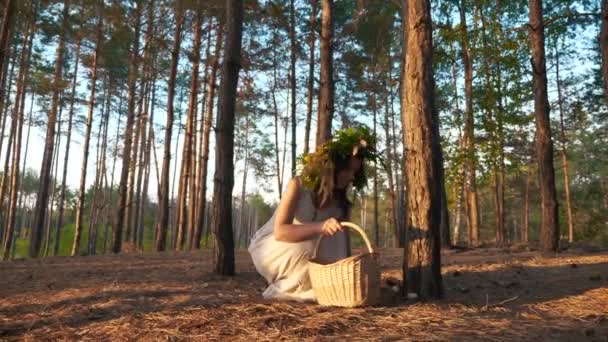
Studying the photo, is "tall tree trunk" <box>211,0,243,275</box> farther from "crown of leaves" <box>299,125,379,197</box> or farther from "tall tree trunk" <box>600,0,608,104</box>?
"tall tree trunk" <box>600,0,608,104</box>

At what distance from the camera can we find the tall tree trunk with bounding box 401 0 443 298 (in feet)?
12.1

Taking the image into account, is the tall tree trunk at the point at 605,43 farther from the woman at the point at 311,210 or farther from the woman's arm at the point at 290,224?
the woman's arm at the point at 290,224

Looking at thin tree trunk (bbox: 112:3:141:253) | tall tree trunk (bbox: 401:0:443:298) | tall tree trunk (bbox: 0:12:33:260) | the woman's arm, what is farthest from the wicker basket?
tall tree trunk (bbox: 0:12:33:260)

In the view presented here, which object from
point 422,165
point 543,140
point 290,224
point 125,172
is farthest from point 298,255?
point 125,172

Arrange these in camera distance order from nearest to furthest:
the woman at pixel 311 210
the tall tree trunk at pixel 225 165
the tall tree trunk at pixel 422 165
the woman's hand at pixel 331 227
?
the woman's hand at pixel 331 227 < the woman at pixel 311 210 < the tall tree trunk at pixel 422 165 < the tall tree trunk at pixel 225 165

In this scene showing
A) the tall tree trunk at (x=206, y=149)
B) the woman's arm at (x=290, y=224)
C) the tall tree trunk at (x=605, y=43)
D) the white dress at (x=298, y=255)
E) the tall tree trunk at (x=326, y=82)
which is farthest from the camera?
the tall tree trunk at (x=206, y=149)

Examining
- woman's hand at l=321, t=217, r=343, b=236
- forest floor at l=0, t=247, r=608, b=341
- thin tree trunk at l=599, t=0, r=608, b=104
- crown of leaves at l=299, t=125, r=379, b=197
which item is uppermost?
thin tree trunk at l=599, t=0, r=608, b=104

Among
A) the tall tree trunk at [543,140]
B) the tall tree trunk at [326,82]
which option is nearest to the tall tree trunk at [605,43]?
the tall tree trunk at [543,140]

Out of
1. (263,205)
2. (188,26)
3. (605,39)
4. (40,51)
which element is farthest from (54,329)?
(263,205)

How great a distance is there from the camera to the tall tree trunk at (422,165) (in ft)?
12.1

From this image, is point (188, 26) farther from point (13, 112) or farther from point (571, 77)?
point (571, 77)

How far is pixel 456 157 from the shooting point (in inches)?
383

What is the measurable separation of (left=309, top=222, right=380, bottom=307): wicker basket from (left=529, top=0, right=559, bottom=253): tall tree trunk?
5.93m

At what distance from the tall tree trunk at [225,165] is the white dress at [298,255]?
6.32 feet
